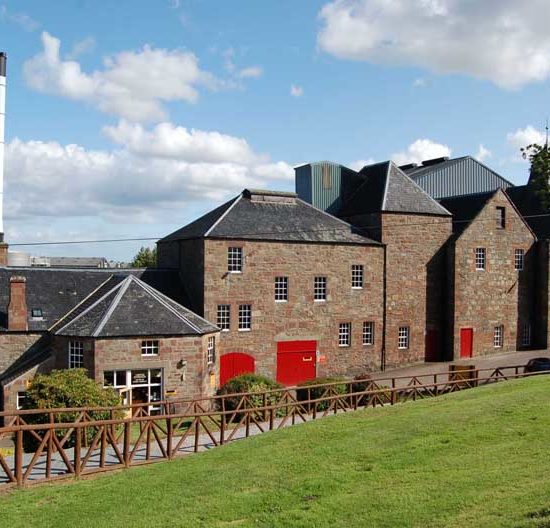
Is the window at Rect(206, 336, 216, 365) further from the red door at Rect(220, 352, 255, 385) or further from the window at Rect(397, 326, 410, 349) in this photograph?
the window at Rect(397, 326, 410, 349)

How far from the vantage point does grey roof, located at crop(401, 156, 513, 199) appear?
51.7m

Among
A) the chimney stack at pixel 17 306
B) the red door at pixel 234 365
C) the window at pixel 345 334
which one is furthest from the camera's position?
the window at pixel 345 334

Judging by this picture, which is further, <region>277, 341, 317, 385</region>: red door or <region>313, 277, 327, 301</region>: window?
<region>313, 277, 327, 301</region>: window

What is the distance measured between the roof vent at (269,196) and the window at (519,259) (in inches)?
583

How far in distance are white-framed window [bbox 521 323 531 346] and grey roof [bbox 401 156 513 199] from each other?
13.0 meters

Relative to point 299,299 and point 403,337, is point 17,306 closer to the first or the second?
point 299,299

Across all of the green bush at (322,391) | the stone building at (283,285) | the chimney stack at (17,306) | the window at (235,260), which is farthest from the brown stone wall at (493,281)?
the chimney stack at (17,306)

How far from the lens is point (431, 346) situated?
3944cm

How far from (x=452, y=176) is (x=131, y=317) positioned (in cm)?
3294

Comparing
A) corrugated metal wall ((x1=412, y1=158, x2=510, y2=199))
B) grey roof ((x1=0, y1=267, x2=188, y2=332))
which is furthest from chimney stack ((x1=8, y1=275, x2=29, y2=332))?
corrugated metal wall ((x1=412, y1=158, x2=510, y2=199))

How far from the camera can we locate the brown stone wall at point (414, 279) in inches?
1497

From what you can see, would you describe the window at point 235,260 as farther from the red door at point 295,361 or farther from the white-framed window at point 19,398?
the white-framed window at point 19,398

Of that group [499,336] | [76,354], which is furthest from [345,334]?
[76,354]

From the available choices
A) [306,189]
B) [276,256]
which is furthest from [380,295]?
[306,189]
